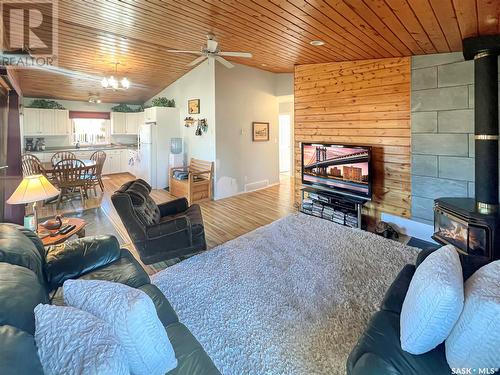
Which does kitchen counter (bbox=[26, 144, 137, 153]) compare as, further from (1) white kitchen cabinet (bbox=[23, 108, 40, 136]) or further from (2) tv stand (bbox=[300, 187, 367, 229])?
(2) tv stand (bbox=[300, 187, 367, 229])

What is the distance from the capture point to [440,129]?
3.60 meters

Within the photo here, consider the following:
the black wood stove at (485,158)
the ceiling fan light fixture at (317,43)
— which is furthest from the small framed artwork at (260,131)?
the black wood stove at (485,158)

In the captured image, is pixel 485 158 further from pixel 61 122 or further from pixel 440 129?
pixel 61 122

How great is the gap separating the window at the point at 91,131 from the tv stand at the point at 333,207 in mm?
7570

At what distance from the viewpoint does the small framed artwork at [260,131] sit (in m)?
6.64

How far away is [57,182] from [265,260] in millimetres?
4615

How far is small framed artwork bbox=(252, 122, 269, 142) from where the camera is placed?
21.8ft

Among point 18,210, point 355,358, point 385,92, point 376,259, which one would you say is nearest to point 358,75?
point 385,92

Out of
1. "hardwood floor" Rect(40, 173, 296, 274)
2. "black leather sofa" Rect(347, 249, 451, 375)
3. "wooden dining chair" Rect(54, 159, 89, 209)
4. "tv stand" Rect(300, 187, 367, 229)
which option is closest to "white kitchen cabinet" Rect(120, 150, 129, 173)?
"hardwood floor" Rect(40, 173, 296, 274)

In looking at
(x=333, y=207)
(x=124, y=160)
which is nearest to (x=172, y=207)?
(x=333, y=207)

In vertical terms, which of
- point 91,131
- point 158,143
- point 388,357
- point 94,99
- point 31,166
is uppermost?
point 94,99

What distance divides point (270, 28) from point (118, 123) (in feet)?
24.0

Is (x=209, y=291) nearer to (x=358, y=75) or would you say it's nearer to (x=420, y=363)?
(x=420, y=363)

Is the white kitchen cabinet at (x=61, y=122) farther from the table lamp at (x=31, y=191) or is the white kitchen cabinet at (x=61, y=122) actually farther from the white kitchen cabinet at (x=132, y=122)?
the table lamp at (x=31, y=191)
